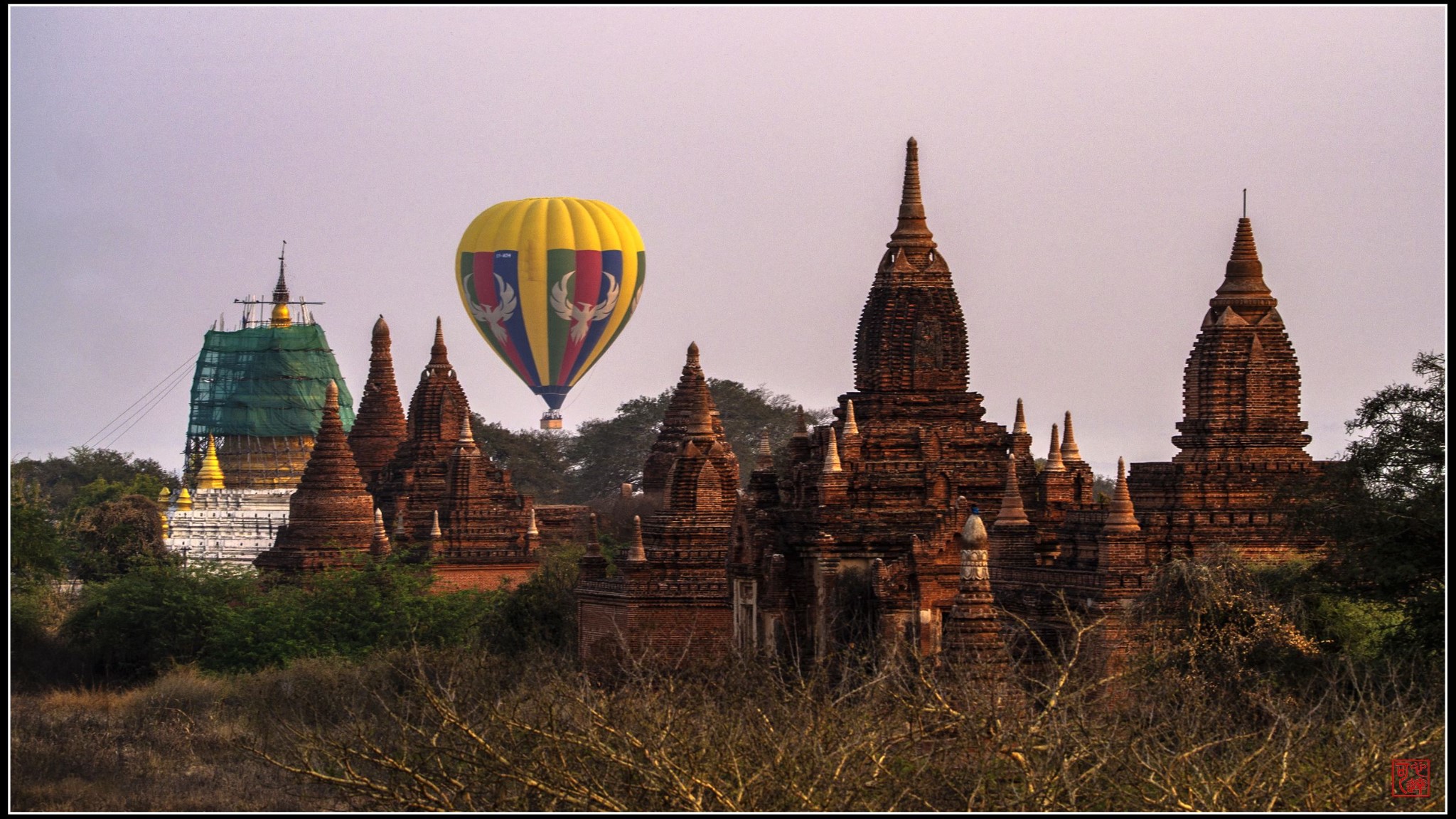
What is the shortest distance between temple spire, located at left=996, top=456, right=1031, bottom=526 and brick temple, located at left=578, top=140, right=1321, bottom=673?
2.0 inches

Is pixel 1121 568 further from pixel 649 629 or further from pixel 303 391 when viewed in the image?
pixel 303 391

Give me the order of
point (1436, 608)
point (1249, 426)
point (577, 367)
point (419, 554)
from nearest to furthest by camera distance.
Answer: point (1436, 608) → point (1249, 426) → point (419, 554) → point (577, 367)

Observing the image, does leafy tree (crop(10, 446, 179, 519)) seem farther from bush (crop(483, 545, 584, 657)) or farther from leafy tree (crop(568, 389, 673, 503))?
bush (crop(483, 545, 584, 657))

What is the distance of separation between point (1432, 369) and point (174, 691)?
22371mm

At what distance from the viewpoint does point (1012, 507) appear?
45.5 metres

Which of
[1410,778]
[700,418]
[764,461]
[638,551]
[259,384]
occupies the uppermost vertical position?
[259,384]

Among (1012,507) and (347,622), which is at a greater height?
(1012,507)

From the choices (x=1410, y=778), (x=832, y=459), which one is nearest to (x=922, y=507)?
(x=832, y=459)

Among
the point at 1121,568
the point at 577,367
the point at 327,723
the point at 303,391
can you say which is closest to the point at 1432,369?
the point at 1121,568

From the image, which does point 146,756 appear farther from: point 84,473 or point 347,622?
point 84,473

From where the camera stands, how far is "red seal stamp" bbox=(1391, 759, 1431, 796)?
27828mm

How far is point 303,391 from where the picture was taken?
100625 mm

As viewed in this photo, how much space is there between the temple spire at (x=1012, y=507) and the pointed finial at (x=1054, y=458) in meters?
3.20

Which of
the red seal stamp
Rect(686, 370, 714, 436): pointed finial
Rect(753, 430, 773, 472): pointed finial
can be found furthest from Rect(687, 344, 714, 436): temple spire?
the red seal stamp
